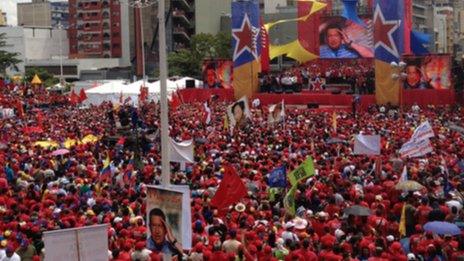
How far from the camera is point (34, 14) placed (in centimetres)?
13175

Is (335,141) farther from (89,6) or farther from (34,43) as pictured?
(34,43)

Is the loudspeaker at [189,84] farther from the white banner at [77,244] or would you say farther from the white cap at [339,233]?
the white banner at [77,244]

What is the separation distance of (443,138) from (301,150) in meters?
4.83

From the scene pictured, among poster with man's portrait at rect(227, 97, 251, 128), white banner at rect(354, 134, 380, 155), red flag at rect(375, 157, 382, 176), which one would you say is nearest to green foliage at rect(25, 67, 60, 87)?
poster with man's portrait at rect(227, 97, 251, 128)

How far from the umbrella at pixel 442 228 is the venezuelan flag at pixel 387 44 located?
28.3m

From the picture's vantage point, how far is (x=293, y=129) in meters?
28.7

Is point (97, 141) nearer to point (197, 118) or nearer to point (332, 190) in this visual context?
point (197, 118)

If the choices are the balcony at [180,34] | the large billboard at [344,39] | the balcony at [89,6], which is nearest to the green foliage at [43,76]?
the balcony at [89,6]

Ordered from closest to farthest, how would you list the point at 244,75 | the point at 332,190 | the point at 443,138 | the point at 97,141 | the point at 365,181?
the point at 332,190
the point at 365,181
the point at 443,138
the point at 97,141
the point at 244,75

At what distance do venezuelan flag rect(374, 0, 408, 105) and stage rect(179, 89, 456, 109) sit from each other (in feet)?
2.86

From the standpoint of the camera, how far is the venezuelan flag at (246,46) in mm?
46094

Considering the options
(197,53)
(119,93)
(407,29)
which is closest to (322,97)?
(407,29)

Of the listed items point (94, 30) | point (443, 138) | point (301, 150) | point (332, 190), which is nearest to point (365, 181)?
point (332, 190)

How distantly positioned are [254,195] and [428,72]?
27.4 meters
